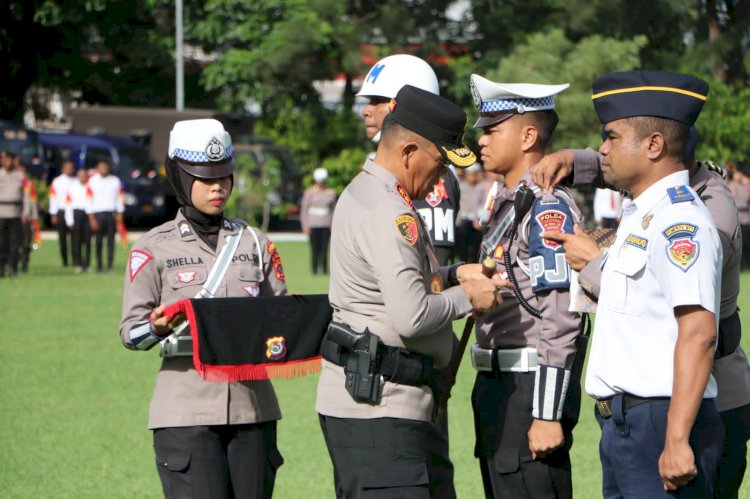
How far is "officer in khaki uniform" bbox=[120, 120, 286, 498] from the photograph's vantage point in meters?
4.94

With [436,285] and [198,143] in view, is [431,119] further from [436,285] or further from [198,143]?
[198,143]

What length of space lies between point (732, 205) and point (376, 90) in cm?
193

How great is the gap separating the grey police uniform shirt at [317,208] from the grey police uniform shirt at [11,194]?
549 centimetres

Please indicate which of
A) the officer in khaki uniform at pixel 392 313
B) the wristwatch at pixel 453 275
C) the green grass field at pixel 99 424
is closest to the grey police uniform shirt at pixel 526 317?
the wristwatch at pixel 453 275

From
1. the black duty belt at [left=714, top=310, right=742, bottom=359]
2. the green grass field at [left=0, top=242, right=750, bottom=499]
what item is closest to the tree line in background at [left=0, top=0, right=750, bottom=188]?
the green grass field at [left=0, top=242, right=750, bottom=499]

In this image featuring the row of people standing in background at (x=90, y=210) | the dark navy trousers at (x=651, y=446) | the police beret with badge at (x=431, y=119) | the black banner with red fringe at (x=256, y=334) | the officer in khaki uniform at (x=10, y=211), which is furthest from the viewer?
the row of people standing in background at (x=90, y=210)

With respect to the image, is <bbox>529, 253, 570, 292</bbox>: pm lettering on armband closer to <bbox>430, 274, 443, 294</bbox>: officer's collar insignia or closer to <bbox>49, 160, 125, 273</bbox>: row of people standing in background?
<bbox>430, 274, 443, 294</bbox>: officer's collar insignia

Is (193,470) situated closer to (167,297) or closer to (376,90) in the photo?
(167,297)

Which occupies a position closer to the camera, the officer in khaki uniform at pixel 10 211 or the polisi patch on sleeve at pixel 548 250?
the polisi patch on sleeve at pixel 548 250

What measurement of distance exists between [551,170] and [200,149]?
1.45 metres

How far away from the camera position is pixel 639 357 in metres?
3.89

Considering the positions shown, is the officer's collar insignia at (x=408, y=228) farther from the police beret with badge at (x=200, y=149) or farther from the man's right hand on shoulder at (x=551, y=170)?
the police beret with badge at (x=200, y=149)

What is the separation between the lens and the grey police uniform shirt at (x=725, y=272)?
420 cm

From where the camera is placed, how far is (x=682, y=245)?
3.76 metres
